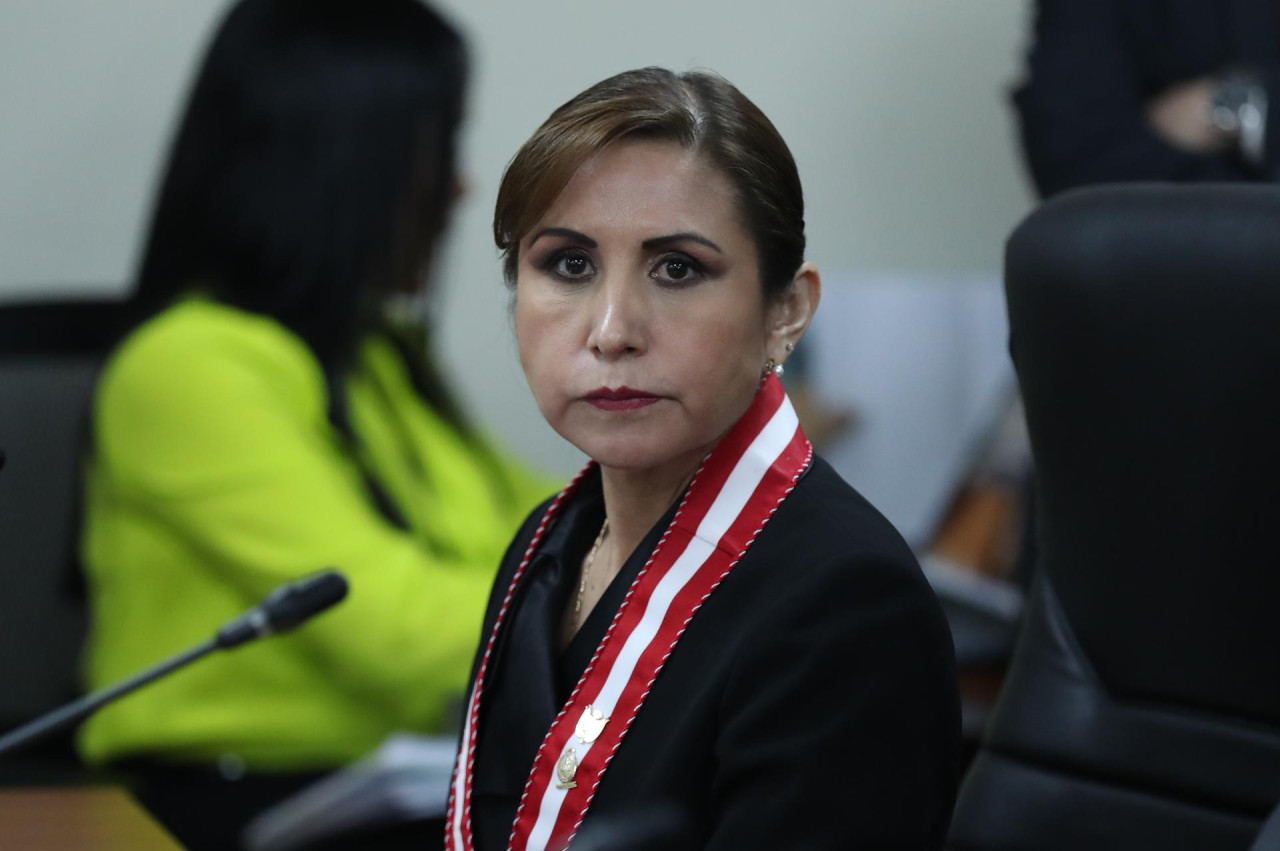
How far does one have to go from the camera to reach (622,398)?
0.85 metres

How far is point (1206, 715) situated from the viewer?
107 cm

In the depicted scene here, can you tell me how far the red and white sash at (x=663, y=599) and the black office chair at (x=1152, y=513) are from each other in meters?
0.24

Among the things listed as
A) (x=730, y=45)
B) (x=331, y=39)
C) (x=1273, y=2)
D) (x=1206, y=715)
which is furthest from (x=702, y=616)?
(x=730, y=45)

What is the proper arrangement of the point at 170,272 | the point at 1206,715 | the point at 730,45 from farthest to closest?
the point at 730,45 → the point at 170,272 → the point at 1206,715

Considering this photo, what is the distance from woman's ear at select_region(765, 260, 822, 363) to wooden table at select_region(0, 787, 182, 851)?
0.50 m

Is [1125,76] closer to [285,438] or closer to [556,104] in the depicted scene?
[556,104]

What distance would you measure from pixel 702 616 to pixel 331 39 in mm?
1202

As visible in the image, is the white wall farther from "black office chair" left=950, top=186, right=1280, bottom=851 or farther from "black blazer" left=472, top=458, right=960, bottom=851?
"black blazer" left=472, top=458, right=960, bottom=851

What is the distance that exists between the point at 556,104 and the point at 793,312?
5.04ft

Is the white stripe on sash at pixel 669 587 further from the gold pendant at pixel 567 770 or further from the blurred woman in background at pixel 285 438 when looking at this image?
the blurred woman in background at pixel 285 438

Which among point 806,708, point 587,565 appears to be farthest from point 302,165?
point 806,708

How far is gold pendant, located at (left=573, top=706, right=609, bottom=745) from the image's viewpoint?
2.87 ft

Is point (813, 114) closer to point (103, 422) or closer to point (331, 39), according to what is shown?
point (331, 39)

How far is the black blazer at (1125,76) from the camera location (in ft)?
6.54
